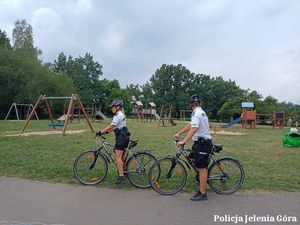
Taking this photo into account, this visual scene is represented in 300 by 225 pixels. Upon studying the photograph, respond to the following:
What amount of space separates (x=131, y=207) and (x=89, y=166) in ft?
6.95

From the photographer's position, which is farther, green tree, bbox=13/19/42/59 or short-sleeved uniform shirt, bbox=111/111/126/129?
green tree, bbox=13/19/42/59

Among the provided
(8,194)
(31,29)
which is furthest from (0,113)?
(8,194)

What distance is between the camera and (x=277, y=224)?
564cm

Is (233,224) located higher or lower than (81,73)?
lower

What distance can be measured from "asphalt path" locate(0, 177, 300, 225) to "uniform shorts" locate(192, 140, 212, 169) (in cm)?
63

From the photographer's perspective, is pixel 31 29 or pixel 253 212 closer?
pixel 253 212

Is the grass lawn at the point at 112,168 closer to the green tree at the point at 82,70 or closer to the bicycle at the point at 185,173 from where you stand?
the bicycle at the point at 185,173

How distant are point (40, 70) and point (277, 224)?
158 feet

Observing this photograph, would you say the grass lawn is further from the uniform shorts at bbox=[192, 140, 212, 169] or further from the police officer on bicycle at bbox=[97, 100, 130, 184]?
the uniform shorts at bbox=[192, 140, 212, 169]

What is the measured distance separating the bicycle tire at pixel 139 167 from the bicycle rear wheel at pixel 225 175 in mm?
1226

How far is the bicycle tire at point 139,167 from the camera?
7.90 meters

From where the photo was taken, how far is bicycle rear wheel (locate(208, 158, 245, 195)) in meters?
7.42

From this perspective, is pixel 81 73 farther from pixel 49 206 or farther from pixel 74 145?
pixel 49 206

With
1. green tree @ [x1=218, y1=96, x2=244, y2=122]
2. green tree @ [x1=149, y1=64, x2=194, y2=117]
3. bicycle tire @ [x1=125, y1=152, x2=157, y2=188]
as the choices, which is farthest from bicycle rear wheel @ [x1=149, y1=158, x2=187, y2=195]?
green tree @ [x1=149, y1=64, x2=194, y2=117]
